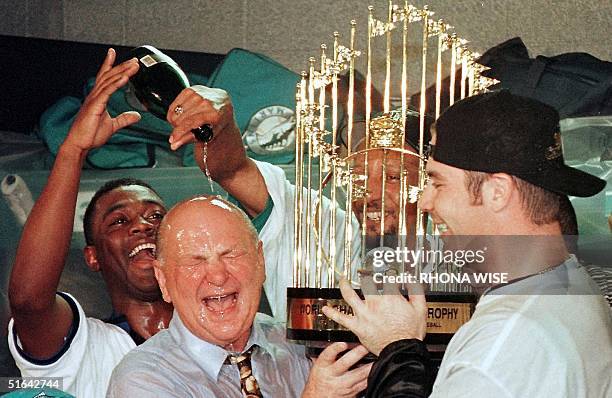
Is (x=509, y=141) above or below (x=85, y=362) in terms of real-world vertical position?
above

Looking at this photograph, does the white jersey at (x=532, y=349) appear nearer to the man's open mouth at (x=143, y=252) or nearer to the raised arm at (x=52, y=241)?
the man's open mouth at (x=143, y=252)

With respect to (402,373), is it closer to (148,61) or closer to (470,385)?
(470,385)

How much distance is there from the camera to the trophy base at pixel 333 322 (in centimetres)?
212

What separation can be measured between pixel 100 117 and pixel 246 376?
0.82 m

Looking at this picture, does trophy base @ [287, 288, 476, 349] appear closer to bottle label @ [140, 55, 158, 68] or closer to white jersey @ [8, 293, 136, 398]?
white jersey @ [8, 293, 136, 398]

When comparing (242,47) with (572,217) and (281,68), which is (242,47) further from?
(572,217)

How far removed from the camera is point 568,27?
258cm

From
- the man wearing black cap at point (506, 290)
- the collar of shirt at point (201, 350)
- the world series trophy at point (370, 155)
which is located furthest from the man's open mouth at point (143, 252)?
the man wearing black cap at point (506, 290)

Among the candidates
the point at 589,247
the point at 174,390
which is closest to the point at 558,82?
the point at 589,247

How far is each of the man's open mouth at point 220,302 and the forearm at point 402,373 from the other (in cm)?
41

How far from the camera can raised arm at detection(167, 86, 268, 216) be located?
8.27 ft

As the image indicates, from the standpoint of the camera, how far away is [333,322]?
2150mm

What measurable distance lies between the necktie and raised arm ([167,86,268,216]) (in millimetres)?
515

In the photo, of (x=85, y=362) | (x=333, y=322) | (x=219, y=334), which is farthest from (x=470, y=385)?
(x=85, y=362)
